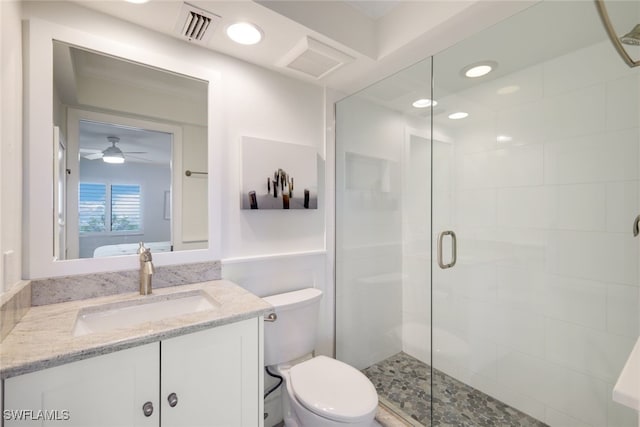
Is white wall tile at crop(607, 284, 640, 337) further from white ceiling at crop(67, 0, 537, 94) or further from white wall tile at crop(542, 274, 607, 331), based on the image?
white ceiling at crop(67, 0, 537, 94)

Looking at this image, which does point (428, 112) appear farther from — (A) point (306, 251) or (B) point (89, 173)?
(B) point (89, 173)

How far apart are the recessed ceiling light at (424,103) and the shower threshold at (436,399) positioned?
1.73 m

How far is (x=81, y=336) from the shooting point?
874mm

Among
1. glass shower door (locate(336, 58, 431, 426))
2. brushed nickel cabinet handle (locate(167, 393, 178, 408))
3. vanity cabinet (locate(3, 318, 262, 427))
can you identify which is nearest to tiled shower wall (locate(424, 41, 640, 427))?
glass shower door (locate(336, 58, 431, 426))

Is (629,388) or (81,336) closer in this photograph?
(629,388)

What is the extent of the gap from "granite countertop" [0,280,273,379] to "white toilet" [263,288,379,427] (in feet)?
1.33

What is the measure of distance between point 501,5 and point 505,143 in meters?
0.80

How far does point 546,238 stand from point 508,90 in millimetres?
901

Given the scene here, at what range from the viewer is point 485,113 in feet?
5.99

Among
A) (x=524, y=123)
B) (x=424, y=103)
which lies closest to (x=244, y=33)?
(x=424, y=103)

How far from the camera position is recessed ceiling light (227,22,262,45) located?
4.45ft

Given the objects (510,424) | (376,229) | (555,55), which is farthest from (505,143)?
(510,424)

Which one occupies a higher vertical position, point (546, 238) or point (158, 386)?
point (546, 238)

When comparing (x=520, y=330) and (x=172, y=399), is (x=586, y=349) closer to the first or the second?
(x=520, y=330)
